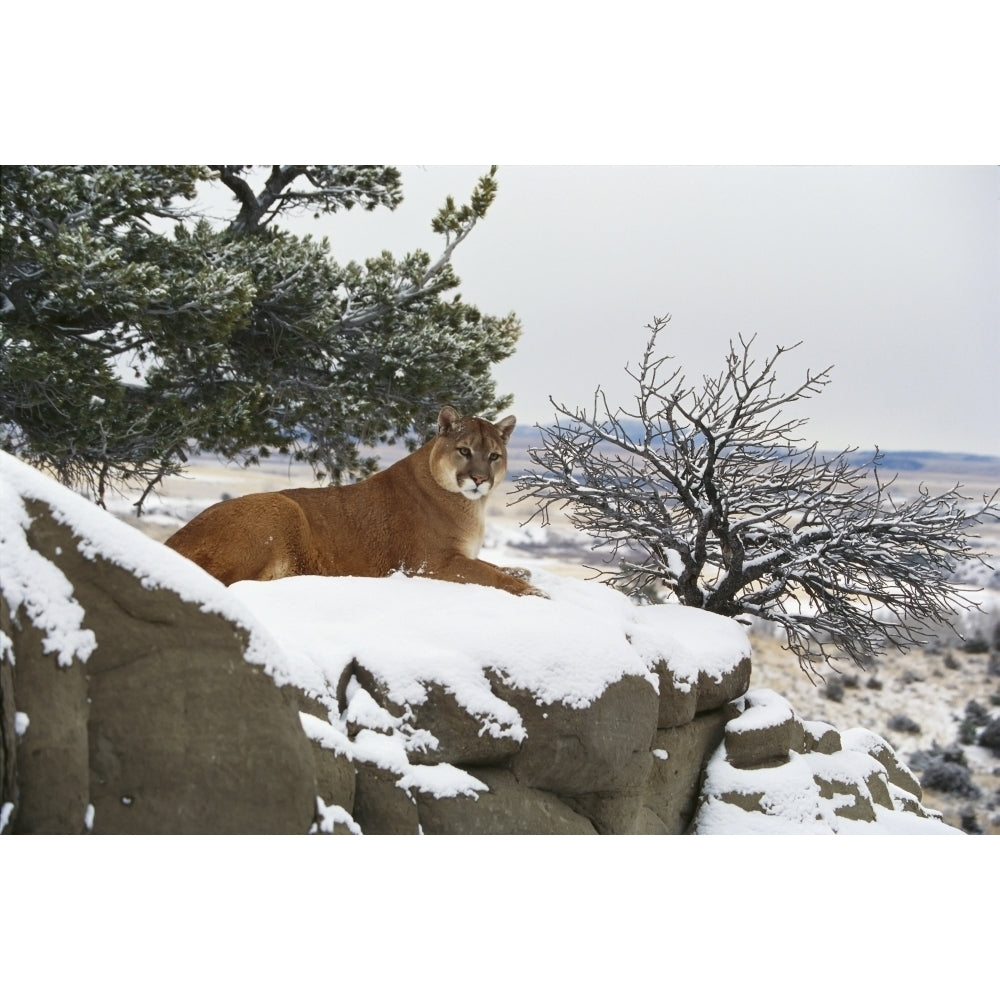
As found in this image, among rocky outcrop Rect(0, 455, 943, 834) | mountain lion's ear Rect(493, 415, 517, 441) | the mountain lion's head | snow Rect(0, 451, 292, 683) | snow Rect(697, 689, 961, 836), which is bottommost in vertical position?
snow Rect(697, 689, 961, 836)

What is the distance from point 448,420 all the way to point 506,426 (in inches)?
13.0

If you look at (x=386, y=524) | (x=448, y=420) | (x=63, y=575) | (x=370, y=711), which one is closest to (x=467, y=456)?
(x=448, y=420)

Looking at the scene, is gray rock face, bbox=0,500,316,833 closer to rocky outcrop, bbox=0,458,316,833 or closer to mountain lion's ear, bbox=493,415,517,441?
rocky outcrop, bbox=0,458,316,833

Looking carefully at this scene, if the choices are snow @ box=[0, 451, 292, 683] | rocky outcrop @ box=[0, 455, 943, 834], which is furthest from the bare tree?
snow @ box=[0, 451, 292, 683]

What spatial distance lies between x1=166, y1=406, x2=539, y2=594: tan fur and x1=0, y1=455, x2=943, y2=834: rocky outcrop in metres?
0.34

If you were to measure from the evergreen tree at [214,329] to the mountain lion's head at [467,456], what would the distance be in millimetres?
2839

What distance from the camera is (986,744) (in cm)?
802

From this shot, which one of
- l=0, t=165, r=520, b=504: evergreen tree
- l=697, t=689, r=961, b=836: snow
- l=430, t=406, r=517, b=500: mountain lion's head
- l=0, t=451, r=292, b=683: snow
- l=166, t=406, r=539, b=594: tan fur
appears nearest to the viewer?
l=0, t=451, r=292, b=683: snow

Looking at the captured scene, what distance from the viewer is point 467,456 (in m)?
5.73

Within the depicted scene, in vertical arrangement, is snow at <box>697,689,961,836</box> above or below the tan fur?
below

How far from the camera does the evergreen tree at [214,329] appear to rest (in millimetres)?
7598

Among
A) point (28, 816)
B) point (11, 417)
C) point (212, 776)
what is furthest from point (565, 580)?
point (11, 417)

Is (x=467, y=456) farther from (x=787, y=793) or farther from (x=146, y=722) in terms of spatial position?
(x=146, y=722)

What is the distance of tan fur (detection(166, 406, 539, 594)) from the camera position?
18.3 feet
